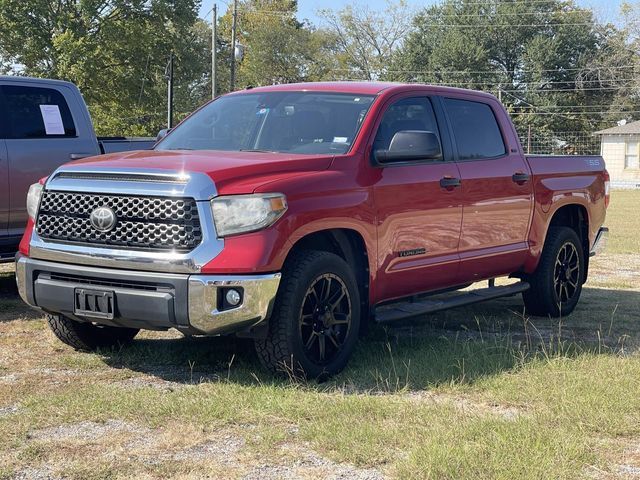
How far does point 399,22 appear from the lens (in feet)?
225

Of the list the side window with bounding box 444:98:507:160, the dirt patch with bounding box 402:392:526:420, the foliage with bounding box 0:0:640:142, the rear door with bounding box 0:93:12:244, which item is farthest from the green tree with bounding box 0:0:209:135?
the dirt patch with bounding box 402:392:526:420

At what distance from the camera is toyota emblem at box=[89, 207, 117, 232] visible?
5.13 metres

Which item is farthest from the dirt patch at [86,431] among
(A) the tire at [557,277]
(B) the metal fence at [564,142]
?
(B) the metal fence at [564,142]

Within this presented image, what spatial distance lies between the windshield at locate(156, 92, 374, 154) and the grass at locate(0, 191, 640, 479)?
1.43 metres

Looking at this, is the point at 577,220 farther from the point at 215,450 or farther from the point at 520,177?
the point at 215,450

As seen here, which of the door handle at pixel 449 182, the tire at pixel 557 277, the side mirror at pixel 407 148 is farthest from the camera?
the tire at pixel 557 277

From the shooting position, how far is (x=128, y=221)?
5109 millimetres

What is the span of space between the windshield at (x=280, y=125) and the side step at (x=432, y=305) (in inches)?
45.1

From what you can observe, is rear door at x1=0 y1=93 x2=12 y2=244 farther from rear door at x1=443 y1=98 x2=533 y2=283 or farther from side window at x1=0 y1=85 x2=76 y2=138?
rear door at x1=443 y1=98 x2=533 y2=283

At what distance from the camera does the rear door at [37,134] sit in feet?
26.9

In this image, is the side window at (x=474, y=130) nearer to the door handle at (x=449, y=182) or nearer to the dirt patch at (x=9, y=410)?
the door handle at (x=449, y=182)

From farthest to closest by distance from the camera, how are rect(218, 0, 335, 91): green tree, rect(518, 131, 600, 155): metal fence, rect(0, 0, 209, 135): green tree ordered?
1. rect(218, 0, 335, 91): green tree
2. rect(518, 131, 600, 155): metal fence
3. rect(0, 0, 209, 135): green tree

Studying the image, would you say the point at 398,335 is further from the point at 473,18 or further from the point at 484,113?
the point at 473,18

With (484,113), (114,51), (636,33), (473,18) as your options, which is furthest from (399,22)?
(484,113)
